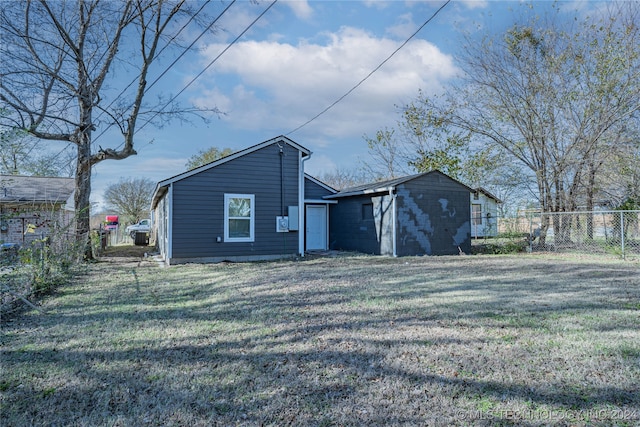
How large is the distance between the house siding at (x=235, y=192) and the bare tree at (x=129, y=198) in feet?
67.5

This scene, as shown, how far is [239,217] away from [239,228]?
0.33 meters

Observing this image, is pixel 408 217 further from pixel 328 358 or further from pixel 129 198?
pixel 129 198

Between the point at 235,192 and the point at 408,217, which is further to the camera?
the point at 408,217

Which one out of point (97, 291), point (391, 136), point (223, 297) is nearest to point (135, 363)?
point (223, 297)

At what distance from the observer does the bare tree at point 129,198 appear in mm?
28609

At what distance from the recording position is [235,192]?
36.2 ft

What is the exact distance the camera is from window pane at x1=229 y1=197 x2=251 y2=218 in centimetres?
1104

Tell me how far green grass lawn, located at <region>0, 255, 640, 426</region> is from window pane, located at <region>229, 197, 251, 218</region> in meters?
5.20

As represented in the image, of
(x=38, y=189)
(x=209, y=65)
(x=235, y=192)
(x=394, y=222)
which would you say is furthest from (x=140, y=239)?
(x=394, y=222)

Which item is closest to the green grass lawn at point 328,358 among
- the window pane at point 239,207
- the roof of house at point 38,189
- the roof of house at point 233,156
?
the roof of house at point 233,156

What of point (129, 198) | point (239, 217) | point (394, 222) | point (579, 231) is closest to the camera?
point (239, 217)

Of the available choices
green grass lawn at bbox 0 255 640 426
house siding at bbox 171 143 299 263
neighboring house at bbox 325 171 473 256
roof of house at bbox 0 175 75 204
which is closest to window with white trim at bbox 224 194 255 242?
house siding at bbox 171 143 299 263

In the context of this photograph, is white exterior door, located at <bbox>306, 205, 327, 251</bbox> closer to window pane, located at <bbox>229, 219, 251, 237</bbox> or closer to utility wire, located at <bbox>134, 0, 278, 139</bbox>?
window pane, located at <bbox>229, 219, 251, 237</bbox>

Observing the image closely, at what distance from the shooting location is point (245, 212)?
36.8ft
